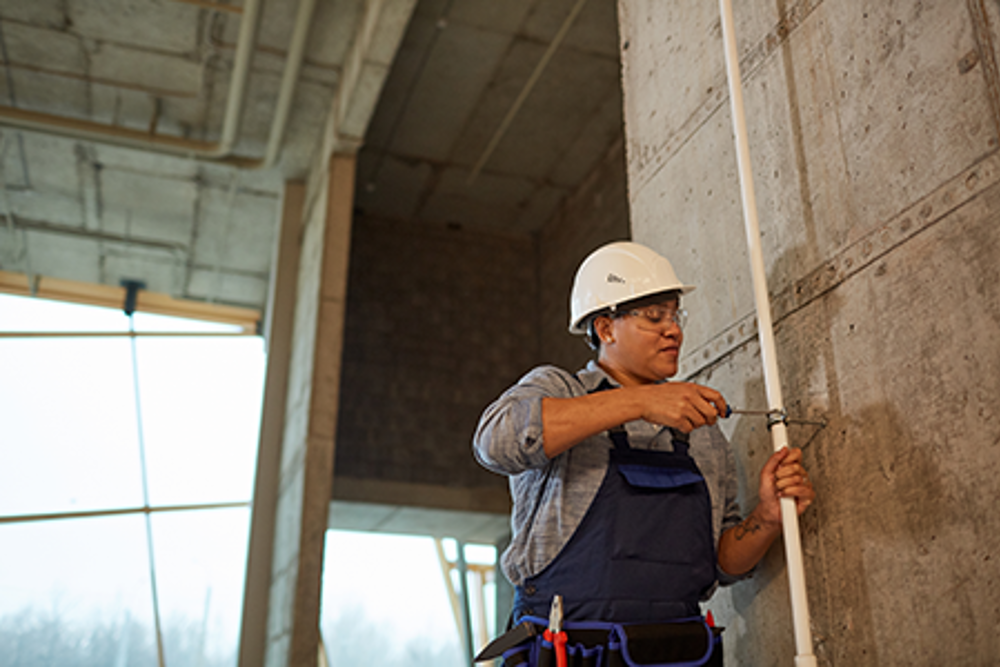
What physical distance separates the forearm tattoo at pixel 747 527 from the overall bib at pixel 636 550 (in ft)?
0.31

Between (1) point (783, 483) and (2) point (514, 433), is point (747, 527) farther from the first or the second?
(2) point (514, 433)

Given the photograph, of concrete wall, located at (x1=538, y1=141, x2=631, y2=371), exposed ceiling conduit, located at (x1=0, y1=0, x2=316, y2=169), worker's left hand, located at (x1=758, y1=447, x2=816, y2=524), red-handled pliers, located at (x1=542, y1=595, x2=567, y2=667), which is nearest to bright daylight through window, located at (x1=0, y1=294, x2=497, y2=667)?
concrete wall, located at (x1=538, y1=141, x2=631, y2=371)

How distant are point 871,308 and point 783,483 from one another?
17.2 inches

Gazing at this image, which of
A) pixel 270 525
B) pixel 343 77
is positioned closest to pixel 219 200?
pixel 343 77

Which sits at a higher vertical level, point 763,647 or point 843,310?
point 843,310

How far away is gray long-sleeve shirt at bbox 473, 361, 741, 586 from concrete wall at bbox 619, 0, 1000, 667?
0.14 m

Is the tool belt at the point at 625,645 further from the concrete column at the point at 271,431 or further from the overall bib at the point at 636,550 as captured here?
the concrete column at the point at 271,431

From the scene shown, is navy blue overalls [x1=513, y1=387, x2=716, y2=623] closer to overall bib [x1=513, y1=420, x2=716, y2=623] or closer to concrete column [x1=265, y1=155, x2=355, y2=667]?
overall bib [x1=513, y1=420, x2=716, y2=623]

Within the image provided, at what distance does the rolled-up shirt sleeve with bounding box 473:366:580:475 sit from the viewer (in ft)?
6.78

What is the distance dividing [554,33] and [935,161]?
22.4ft

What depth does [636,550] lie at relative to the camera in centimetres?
209

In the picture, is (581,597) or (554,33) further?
(554,33)

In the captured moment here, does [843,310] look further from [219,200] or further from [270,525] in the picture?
[219,200]

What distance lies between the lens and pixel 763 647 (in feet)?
7.55
